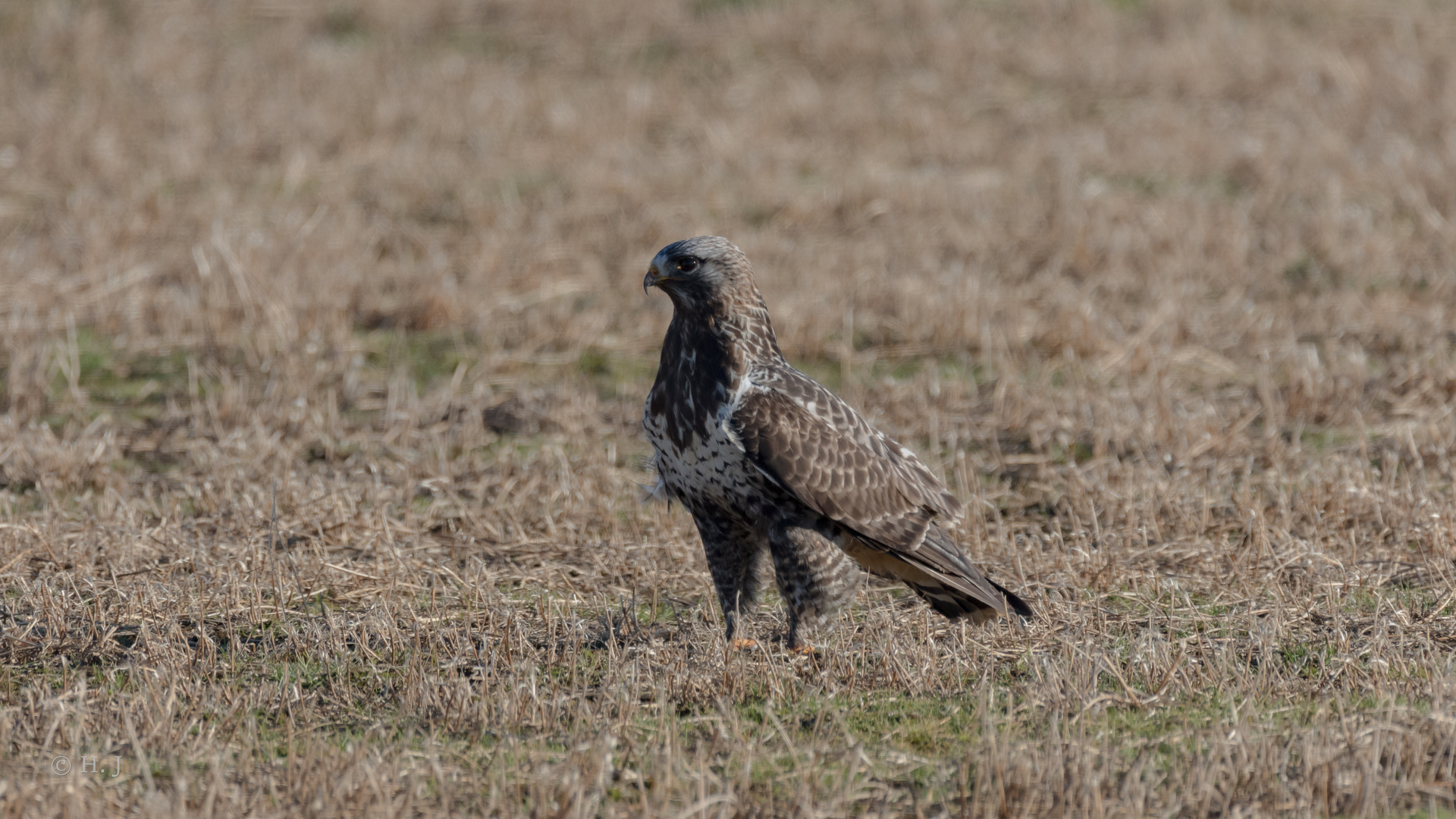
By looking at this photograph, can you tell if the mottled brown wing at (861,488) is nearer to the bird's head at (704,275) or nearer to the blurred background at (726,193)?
the bird's head at (704,275)

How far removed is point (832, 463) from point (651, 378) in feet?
12.5

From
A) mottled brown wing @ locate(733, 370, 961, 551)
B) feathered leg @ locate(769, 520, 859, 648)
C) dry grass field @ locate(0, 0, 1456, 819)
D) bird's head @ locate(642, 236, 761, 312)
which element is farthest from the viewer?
bird's head @ locate(642, 236, 761, 312)

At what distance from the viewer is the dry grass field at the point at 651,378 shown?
157 inches

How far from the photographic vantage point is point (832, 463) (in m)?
4.76

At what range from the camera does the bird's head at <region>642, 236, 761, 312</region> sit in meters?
4.94

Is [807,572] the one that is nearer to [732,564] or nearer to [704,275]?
[732,564]

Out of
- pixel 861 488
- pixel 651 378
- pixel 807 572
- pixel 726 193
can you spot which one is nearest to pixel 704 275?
pixel 861 488

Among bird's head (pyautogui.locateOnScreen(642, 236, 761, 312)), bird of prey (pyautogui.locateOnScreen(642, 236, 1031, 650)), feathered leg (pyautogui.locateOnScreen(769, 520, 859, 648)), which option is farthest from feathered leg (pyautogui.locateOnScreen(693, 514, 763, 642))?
bird's head (pyautogui.locateOnScreen(642, 236, 761, 312))

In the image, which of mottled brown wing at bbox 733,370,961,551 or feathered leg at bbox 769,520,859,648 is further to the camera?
feathered leg at bbox 769,520,859,648

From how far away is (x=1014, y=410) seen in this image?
7.62 meters

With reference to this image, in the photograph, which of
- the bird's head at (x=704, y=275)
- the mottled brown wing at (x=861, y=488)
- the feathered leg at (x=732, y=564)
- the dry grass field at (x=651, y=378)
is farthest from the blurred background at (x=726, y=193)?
the bird's head at (x=704, y=275)

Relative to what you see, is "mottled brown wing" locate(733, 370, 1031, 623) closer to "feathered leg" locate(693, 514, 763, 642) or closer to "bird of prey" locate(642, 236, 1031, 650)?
"bird of prey" locate(642, 236, 1031, 650)

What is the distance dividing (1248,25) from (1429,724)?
13.4 meters

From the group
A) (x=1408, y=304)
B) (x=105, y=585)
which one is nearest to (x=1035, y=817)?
(x=105, y=585)
